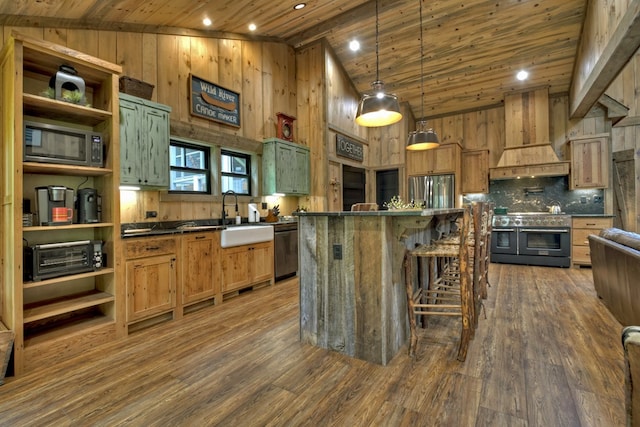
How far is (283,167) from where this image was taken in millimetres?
5195

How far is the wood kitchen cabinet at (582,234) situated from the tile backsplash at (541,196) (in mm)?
682

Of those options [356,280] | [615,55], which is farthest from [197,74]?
[615,55]

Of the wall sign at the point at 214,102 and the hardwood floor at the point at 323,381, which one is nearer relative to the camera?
the hardwood floor at the point at 323,381

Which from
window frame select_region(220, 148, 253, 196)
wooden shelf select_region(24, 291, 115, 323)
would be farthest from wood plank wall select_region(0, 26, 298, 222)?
wooden shelf select_region(24, 291, 115, 323)

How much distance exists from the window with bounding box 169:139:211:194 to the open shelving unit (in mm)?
1167

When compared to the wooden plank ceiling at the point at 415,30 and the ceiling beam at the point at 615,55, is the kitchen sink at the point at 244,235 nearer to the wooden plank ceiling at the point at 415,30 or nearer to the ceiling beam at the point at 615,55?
the wooden plank ceiling at the point at 415,30

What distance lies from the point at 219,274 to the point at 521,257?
5.43 m

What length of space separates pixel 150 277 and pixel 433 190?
582 cm

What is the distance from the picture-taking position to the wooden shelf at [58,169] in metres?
2.31

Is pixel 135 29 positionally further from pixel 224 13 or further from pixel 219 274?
pixel 219 274

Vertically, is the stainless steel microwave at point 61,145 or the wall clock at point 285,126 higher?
the wall clock at point 285,126

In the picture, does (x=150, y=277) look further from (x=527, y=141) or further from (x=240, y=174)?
(x=527, y=141)

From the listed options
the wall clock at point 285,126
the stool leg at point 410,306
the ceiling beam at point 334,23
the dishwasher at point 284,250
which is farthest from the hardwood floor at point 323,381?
the ceiling beam at point 334,23

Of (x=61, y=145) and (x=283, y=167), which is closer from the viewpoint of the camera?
(x=61, y=145)
